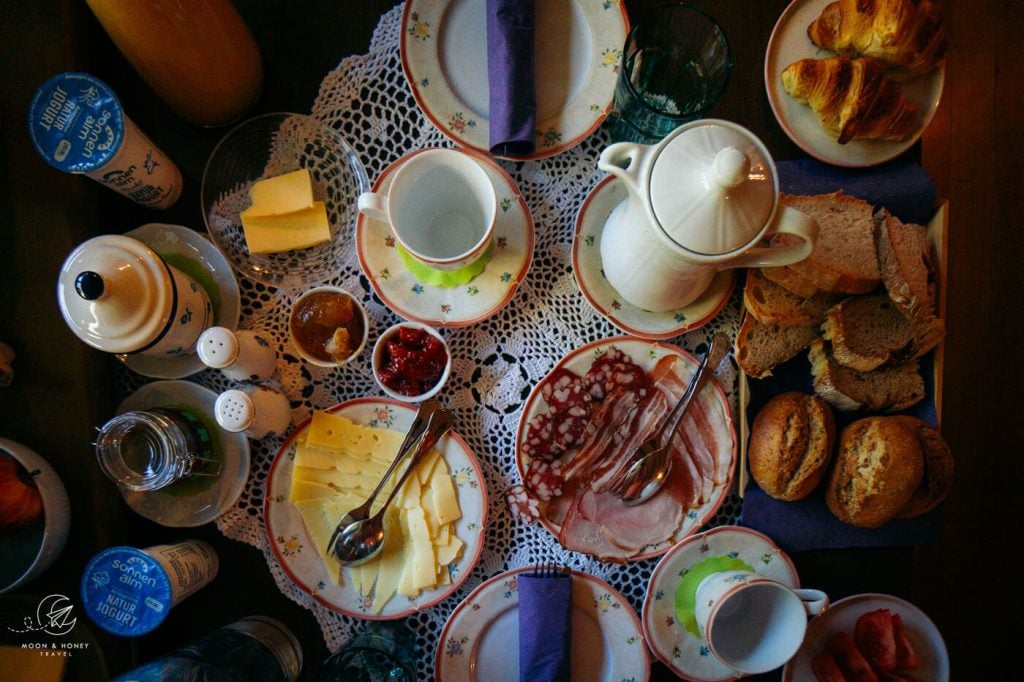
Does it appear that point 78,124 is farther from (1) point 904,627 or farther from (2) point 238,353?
(1) point 904,627

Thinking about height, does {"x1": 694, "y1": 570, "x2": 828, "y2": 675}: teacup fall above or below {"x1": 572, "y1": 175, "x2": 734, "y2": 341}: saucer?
below

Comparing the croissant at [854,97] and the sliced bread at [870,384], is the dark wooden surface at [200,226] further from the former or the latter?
the sliced bread at [870,384]

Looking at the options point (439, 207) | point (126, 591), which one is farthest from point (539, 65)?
point (126, 591)

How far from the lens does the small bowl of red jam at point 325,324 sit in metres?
0.98

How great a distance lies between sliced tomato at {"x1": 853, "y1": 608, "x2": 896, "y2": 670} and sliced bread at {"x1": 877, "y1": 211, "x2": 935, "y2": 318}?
50 centimetres

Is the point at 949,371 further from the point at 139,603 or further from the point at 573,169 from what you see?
the point at 139,603

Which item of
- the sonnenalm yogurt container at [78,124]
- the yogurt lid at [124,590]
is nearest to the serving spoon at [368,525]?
the yogurt lid at [124,590]

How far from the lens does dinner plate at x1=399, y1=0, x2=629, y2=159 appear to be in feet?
3.30

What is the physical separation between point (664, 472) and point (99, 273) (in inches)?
34.5

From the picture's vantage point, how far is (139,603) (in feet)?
2.81

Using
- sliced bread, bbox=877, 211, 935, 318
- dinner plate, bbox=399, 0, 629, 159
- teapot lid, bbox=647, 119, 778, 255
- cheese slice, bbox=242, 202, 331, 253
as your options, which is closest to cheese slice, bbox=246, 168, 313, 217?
cheese slice, bbox=242, 202, 331, 253

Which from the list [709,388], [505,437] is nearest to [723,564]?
[709,388]

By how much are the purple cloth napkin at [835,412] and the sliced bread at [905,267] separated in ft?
0.17

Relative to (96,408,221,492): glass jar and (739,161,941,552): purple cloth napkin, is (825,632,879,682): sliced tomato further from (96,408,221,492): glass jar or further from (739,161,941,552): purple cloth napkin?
(96,408,221,492): glass jar
